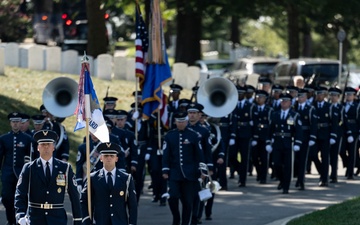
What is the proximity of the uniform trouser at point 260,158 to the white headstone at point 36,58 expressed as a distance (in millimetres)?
10705

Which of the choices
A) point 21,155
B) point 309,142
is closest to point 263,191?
point 309,142

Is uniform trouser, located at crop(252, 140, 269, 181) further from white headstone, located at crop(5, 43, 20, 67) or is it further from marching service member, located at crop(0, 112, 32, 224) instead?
white headstone, located at crop(5, 43, 20, 67)

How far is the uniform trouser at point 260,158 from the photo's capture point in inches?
923

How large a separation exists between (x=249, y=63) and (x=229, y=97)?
1820 cm

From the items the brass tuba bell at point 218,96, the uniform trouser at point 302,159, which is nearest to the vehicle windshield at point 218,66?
the uniform trouser at point 302,159

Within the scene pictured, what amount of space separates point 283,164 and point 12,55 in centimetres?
1297

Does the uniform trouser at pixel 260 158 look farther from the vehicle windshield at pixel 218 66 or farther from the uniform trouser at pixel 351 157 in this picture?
the vehicle windshield at pixel 218 66

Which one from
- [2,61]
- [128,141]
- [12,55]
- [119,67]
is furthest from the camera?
[119,67]

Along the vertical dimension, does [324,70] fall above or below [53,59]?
below

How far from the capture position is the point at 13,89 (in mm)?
28828

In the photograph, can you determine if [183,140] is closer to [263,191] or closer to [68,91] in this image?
[68,91]

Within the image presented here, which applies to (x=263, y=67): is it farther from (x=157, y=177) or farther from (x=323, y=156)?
(x=157, y=177)

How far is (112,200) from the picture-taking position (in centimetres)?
1273

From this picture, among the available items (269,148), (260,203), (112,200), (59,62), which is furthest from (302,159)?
(59,62)
